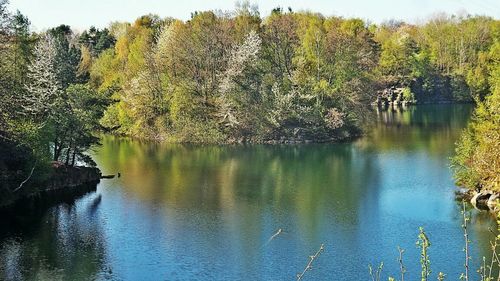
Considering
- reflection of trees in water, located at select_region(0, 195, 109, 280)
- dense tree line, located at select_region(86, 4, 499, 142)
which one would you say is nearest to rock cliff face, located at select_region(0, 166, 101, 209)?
reflection of trees in water, located at select_region(0, 195, 109, 280)

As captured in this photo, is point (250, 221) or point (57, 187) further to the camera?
point (57, 187)

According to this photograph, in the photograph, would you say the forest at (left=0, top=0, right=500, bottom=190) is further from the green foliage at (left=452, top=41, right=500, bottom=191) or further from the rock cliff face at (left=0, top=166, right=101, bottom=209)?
the green foliage at (left=452, top=41, right=500, bottom=191)

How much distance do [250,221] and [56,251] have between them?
10398 millimetres

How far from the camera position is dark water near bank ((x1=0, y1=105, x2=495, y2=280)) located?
26578 mm

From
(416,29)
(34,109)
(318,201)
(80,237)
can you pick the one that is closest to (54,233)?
(80,237)

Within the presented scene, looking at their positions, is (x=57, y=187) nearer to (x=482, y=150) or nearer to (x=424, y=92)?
(x=482, y=150)

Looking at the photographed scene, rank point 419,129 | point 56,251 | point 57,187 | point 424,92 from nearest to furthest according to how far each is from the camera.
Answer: point 56,251
point 57,187
point 419,129
point 424,92

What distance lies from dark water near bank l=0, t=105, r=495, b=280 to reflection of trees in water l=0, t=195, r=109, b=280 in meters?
0.05

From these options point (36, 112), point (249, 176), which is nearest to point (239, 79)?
point (249, 176)

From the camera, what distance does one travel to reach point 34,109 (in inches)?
1592

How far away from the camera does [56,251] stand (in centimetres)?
2877

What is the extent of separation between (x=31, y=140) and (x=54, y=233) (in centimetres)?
828

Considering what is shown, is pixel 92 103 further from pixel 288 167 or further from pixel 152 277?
pixel 152 277

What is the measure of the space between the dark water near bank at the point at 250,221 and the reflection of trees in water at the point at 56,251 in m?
0.05
